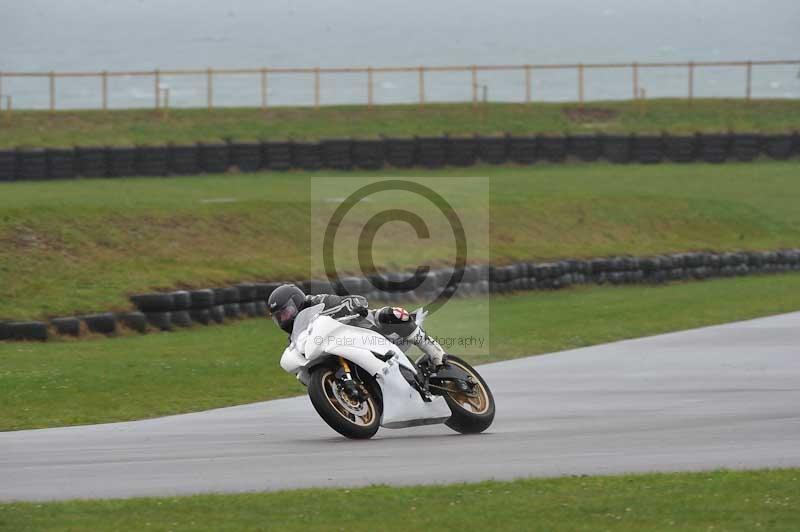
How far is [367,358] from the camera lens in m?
9.99

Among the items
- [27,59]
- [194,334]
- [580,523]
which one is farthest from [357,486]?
[27,59]

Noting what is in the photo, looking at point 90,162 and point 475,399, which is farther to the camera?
point 90,162

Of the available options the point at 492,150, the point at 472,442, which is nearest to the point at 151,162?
the point at 492,150

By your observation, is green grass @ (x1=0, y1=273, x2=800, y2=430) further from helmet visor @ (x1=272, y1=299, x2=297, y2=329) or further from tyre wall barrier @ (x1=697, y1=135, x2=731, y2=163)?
tyre wall barrier @ (x1=697, y1=135, x2=731, y2=163)

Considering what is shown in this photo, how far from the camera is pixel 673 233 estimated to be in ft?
95.8

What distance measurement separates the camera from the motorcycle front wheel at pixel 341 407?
386 inches

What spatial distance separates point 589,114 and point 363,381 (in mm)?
36821

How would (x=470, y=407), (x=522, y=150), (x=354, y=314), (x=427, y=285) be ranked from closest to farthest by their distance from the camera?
(x=354, y=314), (x=470, y=407), (x=427, y=285), (x=522, y=150)

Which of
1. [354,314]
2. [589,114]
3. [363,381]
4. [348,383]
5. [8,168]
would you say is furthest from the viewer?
[589,114]

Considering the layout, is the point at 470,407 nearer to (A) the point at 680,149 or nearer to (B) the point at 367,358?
(B) the point at 367,358

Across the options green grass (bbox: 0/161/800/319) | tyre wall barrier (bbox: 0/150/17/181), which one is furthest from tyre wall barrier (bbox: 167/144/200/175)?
tyre wall barrier (bbox: 0/150/17/181)

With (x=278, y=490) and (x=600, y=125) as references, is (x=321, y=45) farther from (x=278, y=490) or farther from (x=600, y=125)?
(x=278, y=490)

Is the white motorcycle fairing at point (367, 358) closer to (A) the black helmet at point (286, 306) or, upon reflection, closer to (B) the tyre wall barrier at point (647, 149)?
(A) the black helmet at point (286, 306)

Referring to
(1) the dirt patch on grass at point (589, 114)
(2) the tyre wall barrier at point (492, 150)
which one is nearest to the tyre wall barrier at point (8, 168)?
(2) the tyre wall barrier at point (492, 150)
